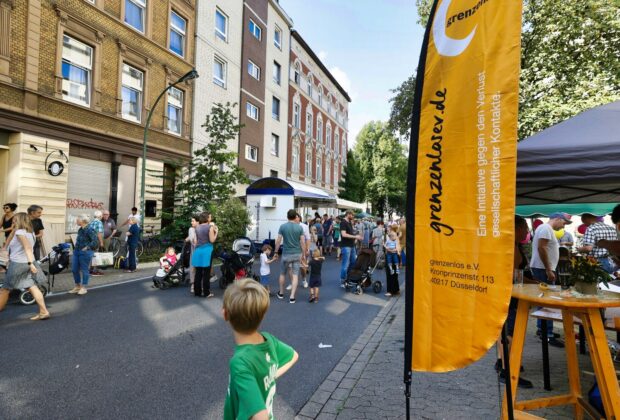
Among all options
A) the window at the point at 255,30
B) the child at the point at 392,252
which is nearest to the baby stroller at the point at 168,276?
the child at the point at 392,252

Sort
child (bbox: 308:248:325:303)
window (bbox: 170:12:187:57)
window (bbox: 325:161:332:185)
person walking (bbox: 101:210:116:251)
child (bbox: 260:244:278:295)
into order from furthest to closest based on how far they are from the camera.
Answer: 1. window (bbox: 325:161:332:185)
2. window (bbox: 170:12:187:57)
3. person walking (bbox: 101:210:116:251)
4. child (bbox: 260:244:278:295)
5. child (bbox: 308:248:325:303)

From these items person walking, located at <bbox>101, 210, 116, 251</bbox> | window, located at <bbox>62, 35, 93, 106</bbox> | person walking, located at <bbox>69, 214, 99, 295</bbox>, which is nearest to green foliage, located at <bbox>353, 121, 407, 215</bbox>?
window, located at <bbox>62, 35, 93, 106</bbox>

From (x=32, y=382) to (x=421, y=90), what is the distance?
180 inches

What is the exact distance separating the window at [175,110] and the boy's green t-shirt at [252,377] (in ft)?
62.8

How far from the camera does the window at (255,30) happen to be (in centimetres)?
2641

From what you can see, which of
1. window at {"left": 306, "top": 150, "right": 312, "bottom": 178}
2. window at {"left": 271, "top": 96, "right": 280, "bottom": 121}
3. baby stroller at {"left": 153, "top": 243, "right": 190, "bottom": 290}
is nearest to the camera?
baby stroller at {"left": 153, "top": 243, "right": 190, "bottom": 290}

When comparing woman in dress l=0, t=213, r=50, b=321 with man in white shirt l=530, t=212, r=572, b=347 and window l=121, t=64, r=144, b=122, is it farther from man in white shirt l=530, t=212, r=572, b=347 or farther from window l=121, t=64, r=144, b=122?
window l=121, t=64, r=144, b=122

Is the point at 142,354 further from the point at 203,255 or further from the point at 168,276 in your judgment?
the point at 168,276

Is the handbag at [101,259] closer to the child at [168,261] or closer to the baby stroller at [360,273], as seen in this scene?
the child at [168,261]

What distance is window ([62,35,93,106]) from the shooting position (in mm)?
14078

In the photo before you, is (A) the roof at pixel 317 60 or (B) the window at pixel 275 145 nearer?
(B) the window at pixel 275 145

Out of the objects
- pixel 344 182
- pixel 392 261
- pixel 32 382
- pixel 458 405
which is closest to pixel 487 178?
pixel 458 405

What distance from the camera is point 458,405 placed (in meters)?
3.52

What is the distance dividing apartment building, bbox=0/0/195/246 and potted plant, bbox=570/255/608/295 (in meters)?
14.9
